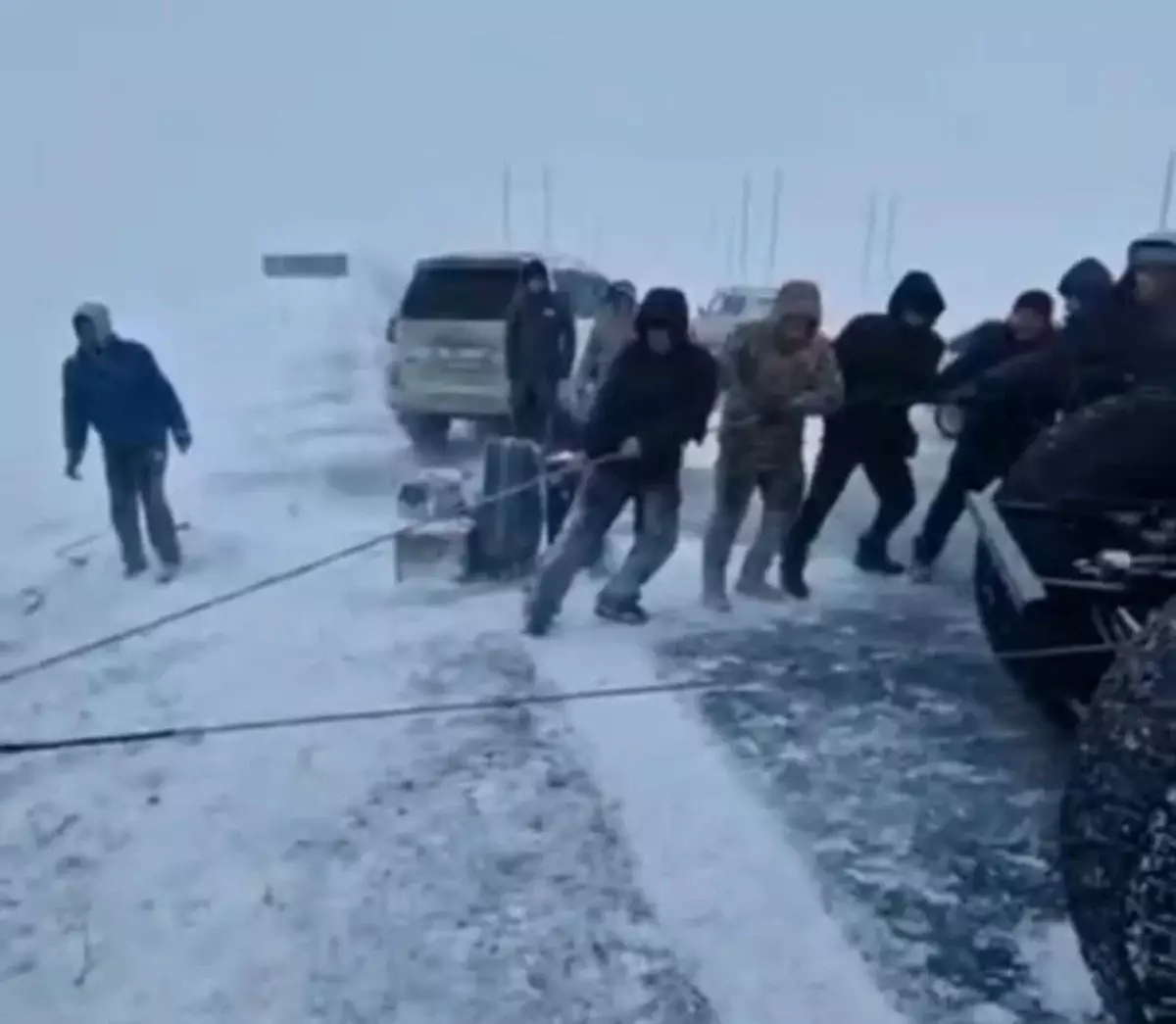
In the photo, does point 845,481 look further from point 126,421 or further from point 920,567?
point 126,421

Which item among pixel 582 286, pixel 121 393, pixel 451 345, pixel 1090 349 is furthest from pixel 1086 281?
pixel 582 286

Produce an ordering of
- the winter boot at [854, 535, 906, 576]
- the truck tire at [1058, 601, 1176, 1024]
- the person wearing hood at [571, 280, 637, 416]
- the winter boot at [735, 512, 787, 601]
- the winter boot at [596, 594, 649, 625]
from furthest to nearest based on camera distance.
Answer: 1. the person wearing hood at [571, 280, 637, 416]
2. the winter boot at [854, 535, 906, 576]
3. the winter boot at [735, 512, 787, 601]
4. the winter boot at [596, 594, 649, 625]
5. the truck tire at [1058, 601, 1176, 1024]

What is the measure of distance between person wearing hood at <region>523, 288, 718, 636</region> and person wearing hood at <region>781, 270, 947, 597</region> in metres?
0.97

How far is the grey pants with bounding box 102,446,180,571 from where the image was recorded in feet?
29.1

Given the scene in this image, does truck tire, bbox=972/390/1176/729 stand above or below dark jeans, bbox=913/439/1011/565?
above

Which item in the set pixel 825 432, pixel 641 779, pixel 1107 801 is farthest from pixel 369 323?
pixel 1107 801

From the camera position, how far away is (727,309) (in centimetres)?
2202

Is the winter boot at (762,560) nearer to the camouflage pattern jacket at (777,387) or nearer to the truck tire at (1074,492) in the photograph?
the camouflage pattern jacket at (777,387)

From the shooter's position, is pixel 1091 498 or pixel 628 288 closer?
pixel 1091 498

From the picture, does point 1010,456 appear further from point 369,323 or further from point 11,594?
point 369,323

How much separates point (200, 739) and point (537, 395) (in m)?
4.79

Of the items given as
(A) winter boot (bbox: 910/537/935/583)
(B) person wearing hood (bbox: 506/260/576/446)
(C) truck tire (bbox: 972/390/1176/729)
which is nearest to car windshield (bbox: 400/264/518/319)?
(B) person wearing hood (bbox: 506/260/576/446)

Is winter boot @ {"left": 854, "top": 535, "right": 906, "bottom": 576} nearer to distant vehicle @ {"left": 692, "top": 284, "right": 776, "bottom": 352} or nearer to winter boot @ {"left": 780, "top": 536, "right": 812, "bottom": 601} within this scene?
winter boot @ {"left": 780, "top": 536, "right": 812, "bottom": 601}

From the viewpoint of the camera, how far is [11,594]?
9.39 metres
